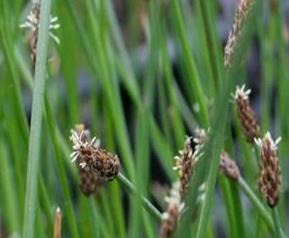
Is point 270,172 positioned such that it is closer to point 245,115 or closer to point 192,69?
point 245,115

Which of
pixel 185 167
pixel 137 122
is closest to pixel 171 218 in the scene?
pixel 185 167

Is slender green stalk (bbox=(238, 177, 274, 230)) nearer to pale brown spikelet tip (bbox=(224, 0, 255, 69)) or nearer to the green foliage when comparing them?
the green foliage

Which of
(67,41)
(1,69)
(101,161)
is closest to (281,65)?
(67,41)

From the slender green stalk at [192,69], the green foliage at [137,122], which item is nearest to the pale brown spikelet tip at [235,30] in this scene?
the green foliage at [137,122]

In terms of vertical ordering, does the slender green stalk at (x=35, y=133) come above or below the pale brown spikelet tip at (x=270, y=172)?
above

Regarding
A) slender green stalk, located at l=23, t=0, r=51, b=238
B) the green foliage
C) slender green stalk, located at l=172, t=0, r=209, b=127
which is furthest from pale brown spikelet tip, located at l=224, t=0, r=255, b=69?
slender green stalk, located at l=172, t=0, r=209, b=127

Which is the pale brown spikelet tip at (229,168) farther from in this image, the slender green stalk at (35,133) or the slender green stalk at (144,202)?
the slender green stalk at (35,133)

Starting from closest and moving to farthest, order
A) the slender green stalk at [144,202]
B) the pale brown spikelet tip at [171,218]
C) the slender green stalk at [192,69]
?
the pale brown spikelet tip at [171,218] < the slender green stalk at [144,202] < the slender green stalk at [192,69]
